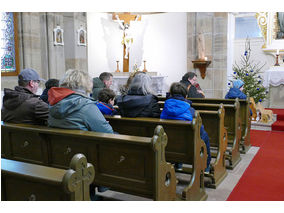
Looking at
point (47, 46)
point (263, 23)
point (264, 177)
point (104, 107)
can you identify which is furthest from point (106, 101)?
point (263, 23)

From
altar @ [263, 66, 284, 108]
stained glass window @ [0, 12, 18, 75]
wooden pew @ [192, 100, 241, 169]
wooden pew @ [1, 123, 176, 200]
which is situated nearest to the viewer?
wooden pew @ [1, 123, 176, 200]

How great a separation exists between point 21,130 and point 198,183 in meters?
1.79

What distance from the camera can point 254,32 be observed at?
31.1ft

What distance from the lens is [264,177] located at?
12.1ft

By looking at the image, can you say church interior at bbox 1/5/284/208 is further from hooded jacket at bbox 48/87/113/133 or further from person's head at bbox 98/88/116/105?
person's head at bbox 98/88/116/105

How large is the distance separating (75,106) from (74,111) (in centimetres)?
6

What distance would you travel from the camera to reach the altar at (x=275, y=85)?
317 inches

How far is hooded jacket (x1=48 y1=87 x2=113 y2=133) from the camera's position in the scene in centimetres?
245

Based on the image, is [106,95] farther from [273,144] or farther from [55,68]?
[55,68]

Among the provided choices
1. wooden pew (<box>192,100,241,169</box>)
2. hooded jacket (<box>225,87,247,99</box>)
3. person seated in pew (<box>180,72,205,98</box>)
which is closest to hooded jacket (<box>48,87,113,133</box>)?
wooden pew (<box>192,100,241,169</box>)

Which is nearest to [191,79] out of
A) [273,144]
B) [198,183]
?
[273,144]

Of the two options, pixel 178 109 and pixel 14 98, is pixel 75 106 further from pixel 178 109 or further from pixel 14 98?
pixel 178 109

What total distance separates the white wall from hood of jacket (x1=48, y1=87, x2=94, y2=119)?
25.1 ft

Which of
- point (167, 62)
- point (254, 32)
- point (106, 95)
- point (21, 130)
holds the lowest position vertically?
point (21, 130)
